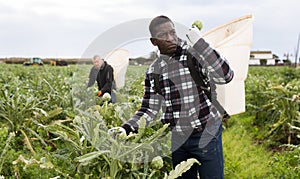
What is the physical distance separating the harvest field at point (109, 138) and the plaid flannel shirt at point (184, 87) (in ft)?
0.50

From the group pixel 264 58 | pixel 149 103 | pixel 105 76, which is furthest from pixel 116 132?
pixel 264 58

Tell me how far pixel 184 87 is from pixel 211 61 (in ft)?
0.83

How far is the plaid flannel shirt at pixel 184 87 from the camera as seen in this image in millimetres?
2035

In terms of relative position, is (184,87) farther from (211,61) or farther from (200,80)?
(211,61)

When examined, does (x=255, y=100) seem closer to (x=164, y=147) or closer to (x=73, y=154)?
(x=164, y=147)

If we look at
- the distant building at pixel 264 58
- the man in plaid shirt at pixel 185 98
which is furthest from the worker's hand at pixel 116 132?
the distant building at pixel 264 58

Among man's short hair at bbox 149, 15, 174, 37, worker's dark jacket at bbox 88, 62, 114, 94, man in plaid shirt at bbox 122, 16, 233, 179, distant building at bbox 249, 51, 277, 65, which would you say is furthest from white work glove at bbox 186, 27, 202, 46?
distant building at bbox 249, 51, 277, 65

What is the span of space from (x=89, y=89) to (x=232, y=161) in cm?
212

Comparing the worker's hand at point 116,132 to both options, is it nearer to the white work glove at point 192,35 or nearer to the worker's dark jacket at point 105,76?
the white work glove at point 192,35

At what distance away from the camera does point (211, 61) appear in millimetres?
1979

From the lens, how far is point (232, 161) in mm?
4414

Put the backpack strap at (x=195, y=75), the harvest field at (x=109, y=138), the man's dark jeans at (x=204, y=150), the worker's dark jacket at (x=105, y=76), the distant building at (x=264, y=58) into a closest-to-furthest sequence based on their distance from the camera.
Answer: the harvest field at (x=109, y=138), the backpack strap at (x=195, y=75), the man's dark jeans at (x=204, y=150), the worker's dark jacket at (x=105, y=76), the distant building at (x=264, y=58)

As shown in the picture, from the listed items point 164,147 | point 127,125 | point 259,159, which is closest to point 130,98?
point 164,147

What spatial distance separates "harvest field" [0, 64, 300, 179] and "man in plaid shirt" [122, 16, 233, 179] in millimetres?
152
